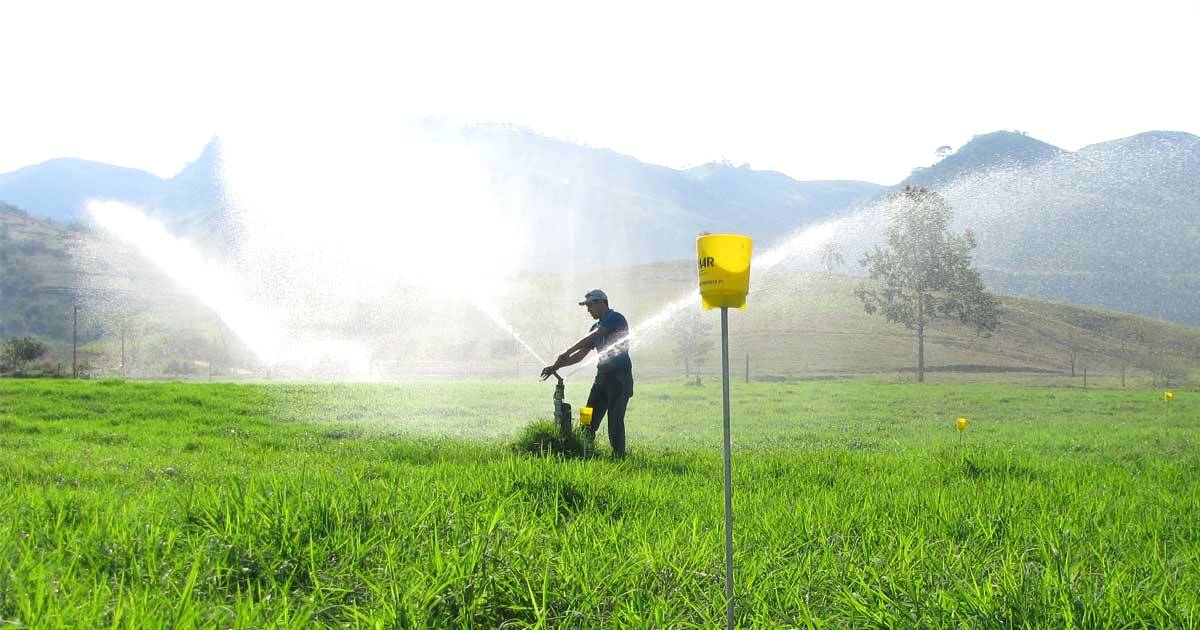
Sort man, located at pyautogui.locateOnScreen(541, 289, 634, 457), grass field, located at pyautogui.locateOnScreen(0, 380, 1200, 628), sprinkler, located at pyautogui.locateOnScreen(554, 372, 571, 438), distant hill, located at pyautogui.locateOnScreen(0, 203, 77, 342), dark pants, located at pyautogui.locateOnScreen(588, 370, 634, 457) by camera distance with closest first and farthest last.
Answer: grass field, located at pyautogui.locateOnScreen(0, 380, 1200, 628), sprinkler, located at pyautogui.locateOnScreen(554, 372, 571, 438), man, located at pyautogui.locateOnScreen(541, 289, 634, 457), dark pants, located at pyautogui.locateOnScreen(588, 370, 634, 457), distant hill, located at pyautogui.locateOnScreen(0, 203, 77, 342)

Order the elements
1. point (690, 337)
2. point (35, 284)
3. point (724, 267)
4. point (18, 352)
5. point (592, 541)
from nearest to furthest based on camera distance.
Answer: point (724, 267)
point (592, 541)
point (18, 352)
point (690, 337)
point (35, 284)

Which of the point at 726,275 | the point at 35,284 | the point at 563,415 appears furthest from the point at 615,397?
the point at 35,284

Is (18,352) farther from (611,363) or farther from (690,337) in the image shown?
(611,363)

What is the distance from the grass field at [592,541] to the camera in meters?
3.04

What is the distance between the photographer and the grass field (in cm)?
304

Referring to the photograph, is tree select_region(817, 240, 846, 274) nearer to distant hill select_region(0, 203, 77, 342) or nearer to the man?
the man

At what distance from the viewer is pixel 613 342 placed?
964 cm

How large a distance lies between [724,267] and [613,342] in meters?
6.90

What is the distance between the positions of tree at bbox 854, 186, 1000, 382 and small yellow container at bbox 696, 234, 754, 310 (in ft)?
229

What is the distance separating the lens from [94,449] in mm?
10859

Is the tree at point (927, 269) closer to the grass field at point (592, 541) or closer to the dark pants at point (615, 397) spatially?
the grass field at point (592, 541)

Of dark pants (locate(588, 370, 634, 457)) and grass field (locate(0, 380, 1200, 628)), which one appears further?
dark pants (locate(588, 370, 634, 457))

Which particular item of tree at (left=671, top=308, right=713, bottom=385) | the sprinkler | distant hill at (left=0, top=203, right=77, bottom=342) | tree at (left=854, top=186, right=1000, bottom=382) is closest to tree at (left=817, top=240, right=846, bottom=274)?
tree at (left=854, top=186, right=1000, bottom=382)

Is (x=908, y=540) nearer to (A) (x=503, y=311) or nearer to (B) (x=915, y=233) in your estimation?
(B) (x=915, y=233)
